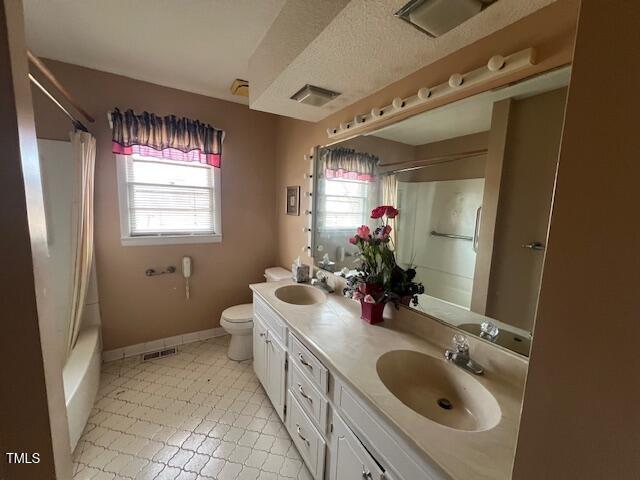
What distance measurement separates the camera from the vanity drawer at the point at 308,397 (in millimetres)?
1215

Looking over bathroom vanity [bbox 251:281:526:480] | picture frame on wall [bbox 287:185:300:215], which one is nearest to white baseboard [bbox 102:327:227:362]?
bathroom vanity [bbox 251:281:526:480]

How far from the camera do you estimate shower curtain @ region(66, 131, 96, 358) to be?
197 cm

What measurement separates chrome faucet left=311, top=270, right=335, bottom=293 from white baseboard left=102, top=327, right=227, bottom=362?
1526mm

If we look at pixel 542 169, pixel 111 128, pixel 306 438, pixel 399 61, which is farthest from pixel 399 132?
pixel 111 128

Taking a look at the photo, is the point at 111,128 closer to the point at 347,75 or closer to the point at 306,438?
the point at 347,75

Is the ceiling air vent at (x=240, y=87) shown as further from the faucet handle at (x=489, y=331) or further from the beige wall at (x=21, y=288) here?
the faucet handle at (x=489, y=331)

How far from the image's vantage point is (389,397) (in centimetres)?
89

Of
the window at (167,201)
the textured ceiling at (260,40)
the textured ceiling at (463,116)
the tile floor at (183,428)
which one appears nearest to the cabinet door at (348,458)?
the tile floor at (183,428)

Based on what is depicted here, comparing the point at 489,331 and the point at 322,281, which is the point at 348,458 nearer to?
the point at 489,331

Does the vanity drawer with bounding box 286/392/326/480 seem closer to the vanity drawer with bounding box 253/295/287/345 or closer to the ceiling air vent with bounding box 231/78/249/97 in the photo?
the vanity drawer with bounding box 253/295/287/345

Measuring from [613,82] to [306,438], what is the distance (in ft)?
5.67

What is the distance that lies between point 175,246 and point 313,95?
201cm

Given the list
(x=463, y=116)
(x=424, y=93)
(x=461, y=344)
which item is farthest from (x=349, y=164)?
(x=461, y=344)

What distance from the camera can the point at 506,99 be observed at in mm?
1042
